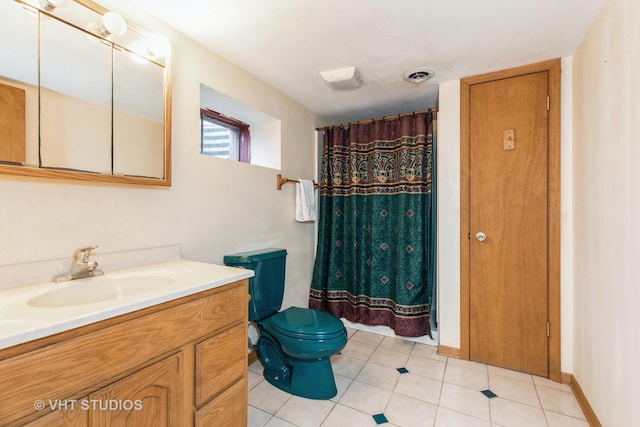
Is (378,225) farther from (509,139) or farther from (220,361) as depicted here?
(220,361)

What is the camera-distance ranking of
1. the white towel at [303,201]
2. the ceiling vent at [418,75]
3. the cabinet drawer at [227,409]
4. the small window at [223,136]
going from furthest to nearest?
the white towel at [303,201] < the small window at [223,136] < the ceiling vent at [418,75] < the cabinet drawer at [227,409]

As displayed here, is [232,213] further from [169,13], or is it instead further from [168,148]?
[169,13]

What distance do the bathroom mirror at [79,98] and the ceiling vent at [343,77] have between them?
0.97 m

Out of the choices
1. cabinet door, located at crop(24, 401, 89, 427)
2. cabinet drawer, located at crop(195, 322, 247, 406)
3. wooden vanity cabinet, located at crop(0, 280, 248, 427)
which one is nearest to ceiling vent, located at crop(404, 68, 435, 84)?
wooden vanity cabinet, located at crop(0, 280, 248, 427)

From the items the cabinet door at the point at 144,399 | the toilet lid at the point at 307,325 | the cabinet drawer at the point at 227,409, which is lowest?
the cabinet drawer at the point at 227,409

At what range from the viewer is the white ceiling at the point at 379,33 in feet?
4.35

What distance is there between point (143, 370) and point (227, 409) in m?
0.47

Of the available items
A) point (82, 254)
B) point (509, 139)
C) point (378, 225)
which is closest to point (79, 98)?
point (82, 254)

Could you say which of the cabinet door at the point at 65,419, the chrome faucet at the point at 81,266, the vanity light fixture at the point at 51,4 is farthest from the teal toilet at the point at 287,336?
the vanity light fixture at the point at 51,4

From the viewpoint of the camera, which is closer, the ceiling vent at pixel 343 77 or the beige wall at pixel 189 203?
the beige wall at pixel 189 203

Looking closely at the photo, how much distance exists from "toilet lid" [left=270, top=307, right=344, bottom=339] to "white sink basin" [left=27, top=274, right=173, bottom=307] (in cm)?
76

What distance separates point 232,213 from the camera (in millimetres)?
1855

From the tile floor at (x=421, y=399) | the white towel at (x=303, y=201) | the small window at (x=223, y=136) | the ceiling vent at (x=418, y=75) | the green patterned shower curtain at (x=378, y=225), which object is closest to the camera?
the tile floor at (x=421, y=399)

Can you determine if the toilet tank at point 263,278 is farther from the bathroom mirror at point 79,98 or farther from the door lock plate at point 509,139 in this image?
the door lock plate at point 509,139
